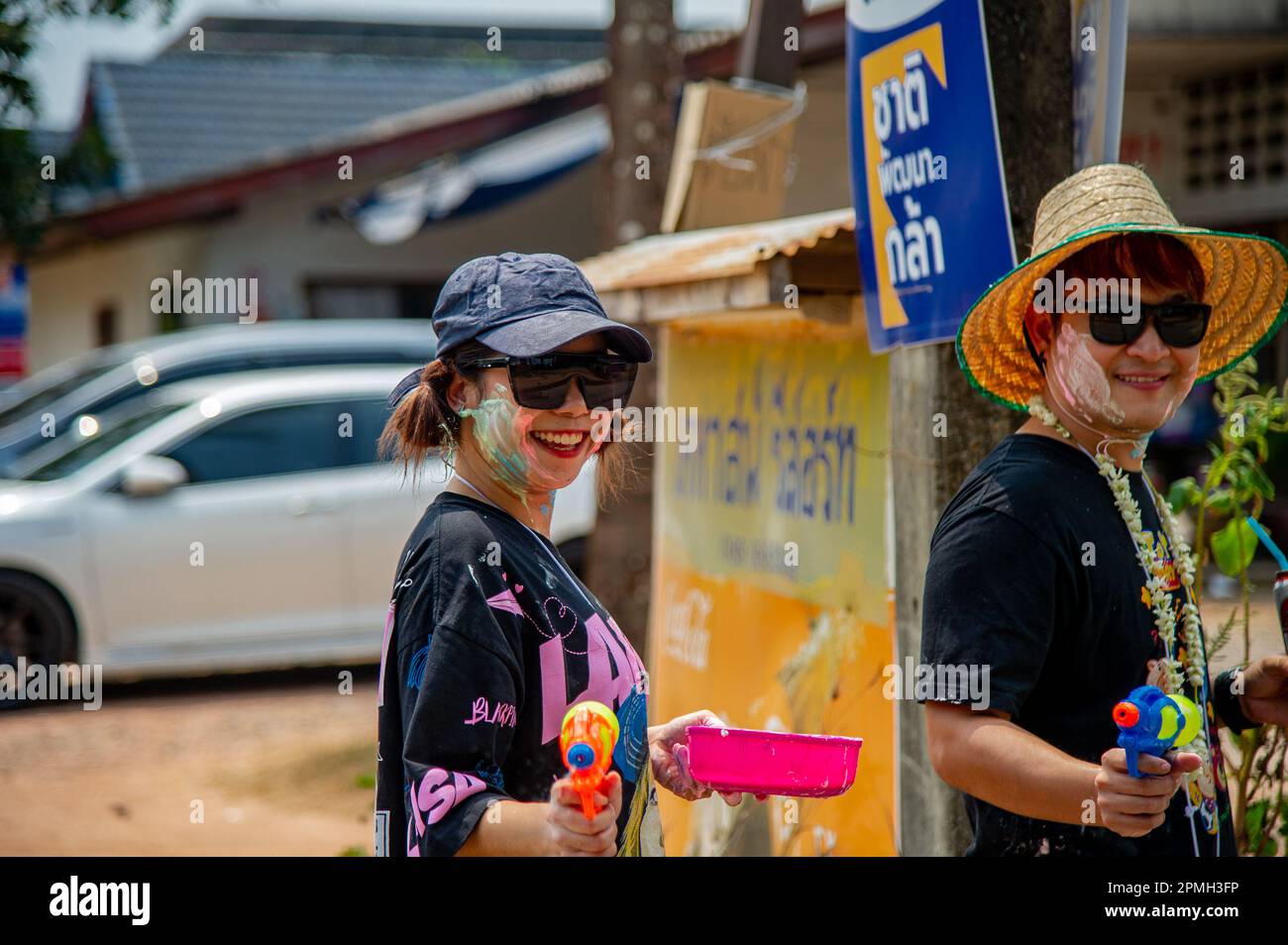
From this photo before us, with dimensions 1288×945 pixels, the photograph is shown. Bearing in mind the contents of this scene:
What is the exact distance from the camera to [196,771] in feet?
25.0

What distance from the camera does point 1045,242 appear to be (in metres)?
2.64

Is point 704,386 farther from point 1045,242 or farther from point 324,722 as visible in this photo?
point 324,722

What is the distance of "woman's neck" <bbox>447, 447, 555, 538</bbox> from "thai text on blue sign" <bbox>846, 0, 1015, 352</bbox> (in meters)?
1.28

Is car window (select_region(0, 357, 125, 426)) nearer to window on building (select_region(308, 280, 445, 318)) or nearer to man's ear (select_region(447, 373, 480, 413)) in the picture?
window on building (select_region(308, 280, 445, 318))

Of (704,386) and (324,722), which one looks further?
(324,722)

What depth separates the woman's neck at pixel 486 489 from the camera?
91.0 inches

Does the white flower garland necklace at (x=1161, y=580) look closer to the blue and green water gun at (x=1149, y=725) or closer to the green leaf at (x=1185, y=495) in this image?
Result: the blue and green water gun at (x=1149, y=725)

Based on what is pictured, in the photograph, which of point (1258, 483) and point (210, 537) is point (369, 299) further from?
point (1258, 483)

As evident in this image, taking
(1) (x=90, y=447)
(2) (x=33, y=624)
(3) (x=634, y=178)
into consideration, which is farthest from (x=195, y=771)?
(3) (x=634, y=178)

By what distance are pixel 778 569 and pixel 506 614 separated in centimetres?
257
